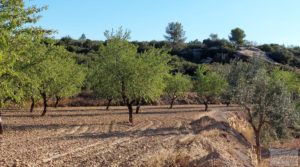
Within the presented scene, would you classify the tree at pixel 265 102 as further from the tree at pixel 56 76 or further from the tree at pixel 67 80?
the tree at pixel 67 80

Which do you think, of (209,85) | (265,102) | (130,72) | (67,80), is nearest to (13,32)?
(130,72)

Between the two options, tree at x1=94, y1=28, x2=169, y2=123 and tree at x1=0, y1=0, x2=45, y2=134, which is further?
tree at x1=94, y1=28, x2=169, y2=123

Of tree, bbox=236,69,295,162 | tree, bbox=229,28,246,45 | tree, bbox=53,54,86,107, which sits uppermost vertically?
tree, bbox=229,28,246,45

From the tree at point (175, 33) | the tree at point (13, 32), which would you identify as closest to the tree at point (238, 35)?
the tree at point (175, 33)

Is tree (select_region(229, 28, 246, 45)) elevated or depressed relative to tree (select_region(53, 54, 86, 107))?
elevated

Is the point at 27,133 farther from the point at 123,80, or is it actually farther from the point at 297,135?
the point at 297,135

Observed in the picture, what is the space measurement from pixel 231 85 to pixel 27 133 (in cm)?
2200

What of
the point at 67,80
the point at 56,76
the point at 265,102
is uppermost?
the point at 56,76

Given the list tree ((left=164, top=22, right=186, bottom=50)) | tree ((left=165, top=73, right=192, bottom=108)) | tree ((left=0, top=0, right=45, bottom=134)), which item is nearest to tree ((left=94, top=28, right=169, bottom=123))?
tree ((left=0, top=0, right=45, bottom=134))

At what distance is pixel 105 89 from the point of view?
147 ft

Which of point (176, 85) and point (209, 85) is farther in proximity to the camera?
point (176, 85)

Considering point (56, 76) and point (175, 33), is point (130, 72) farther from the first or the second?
point (175, 33)

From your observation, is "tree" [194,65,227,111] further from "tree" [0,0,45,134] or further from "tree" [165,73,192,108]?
"tree" [0,0,45,134]

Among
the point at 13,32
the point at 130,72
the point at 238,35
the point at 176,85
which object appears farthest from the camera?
the point at 238,35
